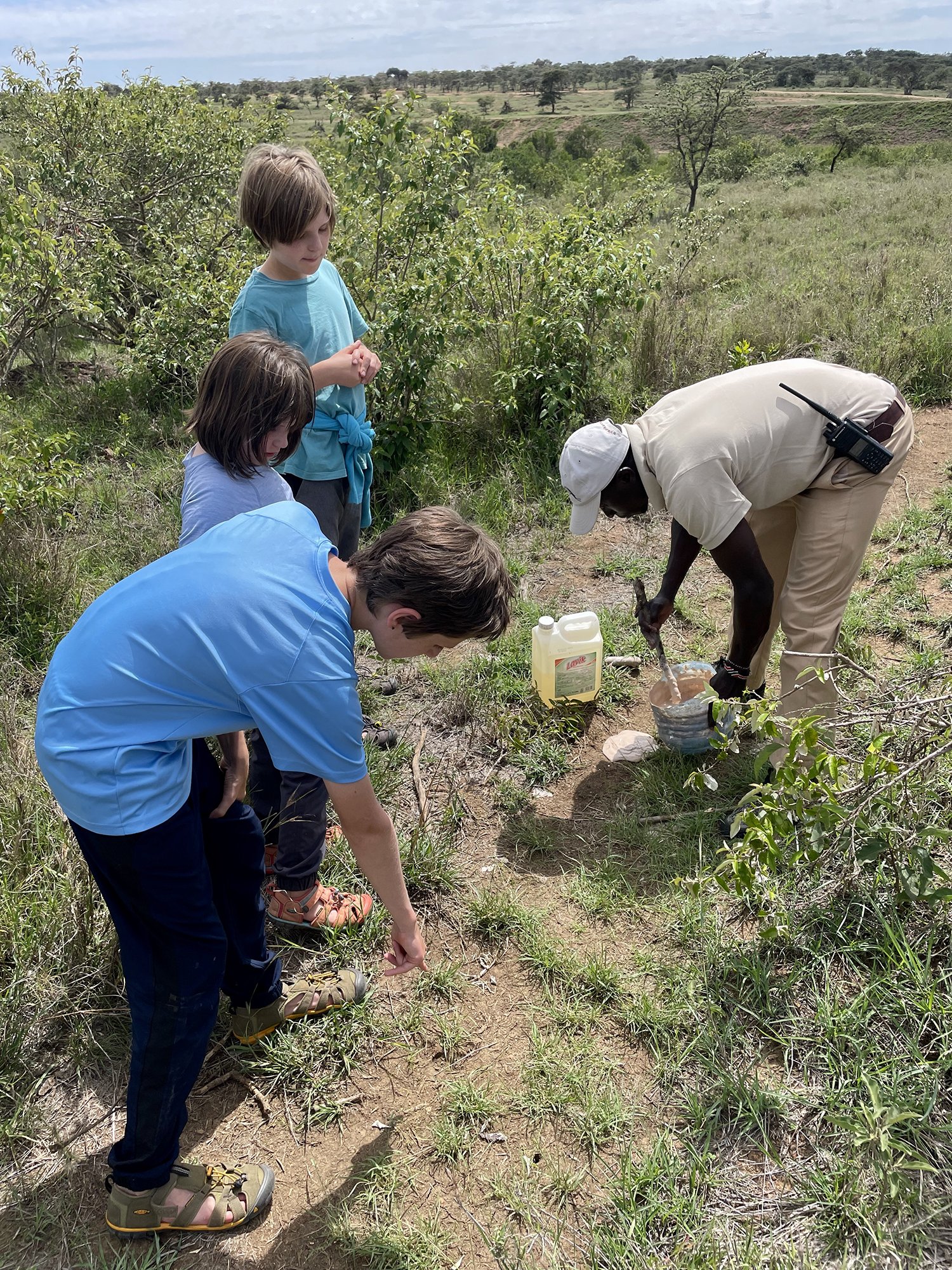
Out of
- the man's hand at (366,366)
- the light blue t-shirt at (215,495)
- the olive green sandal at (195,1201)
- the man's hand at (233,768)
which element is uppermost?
the man's hand at (366,366)

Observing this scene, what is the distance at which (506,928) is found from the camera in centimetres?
257

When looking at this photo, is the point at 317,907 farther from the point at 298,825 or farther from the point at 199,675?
the point at 199,675

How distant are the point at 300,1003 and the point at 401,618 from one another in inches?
50.4

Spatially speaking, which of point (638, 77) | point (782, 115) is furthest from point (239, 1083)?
point (638, 77)

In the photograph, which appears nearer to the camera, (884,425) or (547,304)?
(884,425)

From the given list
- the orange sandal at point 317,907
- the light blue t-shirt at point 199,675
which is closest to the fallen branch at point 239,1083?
the orange sandal at point 317,907

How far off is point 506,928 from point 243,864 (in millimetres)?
971

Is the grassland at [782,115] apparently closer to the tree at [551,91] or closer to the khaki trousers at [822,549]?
the tree at [551,91]

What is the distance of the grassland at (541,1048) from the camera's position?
5.89ft

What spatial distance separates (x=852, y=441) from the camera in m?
2.42

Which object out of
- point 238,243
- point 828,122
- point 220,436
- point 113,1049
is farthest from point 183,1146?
point 828,122

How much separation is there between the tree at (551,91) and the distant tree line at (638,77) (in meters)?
0.06

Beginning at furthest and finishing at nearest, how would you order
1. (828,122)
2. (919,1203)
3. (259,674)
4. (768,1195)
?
(828,122) → (768,1195) → (919,1203) → (259,674)

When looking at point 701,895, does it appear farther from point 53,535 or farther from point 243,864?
point 53,535
